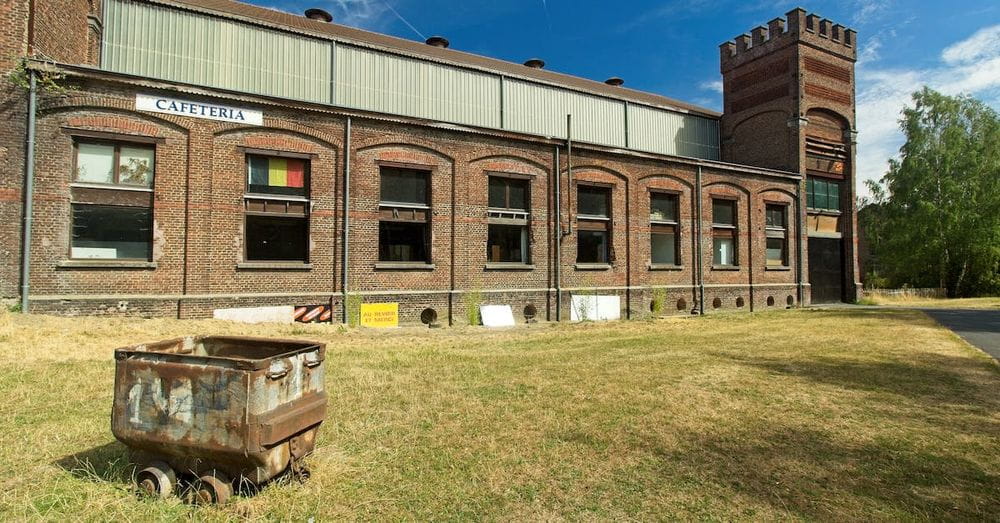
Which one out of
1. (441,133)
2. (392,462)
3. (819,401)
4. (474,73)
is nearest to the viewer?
(392,462)

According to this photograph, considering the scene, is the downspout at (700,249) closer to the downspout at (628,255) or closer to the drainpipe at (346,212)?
the downspout at (628,255)

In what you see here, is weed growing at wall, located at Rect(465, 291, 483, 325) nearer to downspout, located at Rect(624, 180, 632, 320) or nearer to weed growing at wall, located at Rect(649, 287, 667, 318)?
downspout, located at Rect(624, 180, 632, 320)

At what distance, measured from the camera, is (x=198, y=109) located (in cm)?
1378

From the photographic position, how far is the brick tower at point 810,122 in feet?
85.4

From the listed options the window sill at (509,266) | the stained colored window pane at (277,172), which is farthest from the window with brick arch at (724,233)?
the stained colored window pane at (277,172)

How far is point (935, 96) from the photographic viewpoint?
1455 inches

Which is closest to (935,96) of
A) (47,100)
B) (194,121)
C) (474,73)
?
(474,73)

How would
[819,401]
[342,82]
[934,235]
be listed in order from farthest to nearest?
[934,235] → [342,82] → [819,401]

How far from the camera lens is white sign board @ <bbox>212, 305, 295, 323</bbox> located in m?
13.8

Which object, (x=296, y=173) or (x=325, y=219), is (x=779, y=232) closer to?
(x=325, y=219)

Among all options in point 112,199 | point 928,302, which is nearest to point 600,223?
point 112,199

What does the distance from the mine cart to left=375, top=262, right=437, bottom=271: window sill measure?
11.9 m

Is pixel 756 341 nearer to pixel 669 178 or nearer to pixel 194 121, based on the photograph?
pixel 669 178

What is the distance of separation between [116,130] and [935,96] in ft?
157
